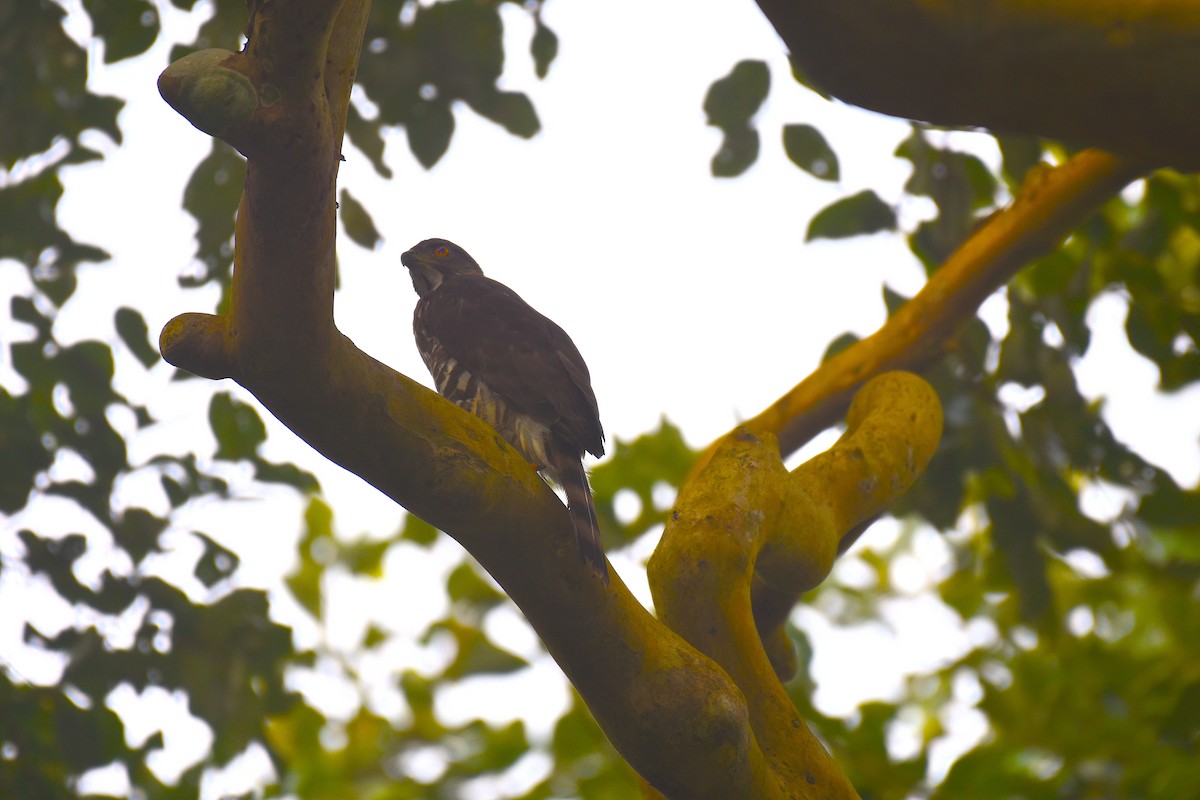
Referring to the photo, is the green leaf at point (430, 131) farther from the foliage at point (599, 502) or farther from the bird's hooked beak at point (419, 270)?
the bird's hooked beak at point (419, 270)

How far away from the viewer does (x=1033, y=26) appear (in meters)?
2.51

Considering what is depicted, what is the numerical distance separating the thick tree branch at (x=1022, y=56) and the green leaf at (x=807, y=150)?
1847mm

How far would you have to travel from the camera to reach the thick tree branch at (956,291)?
13.5ft

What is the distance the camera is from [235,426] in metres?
4.37

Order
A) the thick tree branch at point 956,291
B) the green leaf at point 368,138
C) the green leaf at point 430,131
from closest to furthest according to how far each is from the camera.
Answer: the thick tree branch at point 956,291, the green leaf at point 430,131, the green leaf at point 368,138

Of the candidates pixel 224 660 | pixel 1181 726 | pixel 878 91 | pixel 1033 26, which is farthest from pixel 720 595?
pixel 224 660

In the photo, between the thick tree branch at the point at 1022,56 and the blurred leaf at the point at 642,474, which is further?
the blurred leaf at the point at 642,474

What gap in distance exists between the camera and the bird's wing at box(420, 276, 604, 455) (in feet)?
12.1

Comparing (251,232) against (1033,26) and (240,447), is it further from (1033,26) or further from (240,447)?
(240,447)

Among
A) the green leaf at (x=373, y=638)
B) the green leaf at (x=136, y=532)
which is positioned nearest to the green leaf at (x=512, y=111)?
the green leaf at (x=136, y=532)

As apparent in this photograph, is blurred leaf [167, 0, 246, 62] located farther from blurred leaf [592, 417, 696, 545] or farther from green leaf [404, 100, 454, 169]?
blurred leaf [592, 417, 696, 545]

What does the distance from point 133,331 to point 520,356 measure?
5.39 feet

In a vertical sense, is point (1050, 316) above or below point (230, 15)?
below

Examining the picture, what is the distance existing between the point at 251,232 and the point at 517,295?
2573 mm
